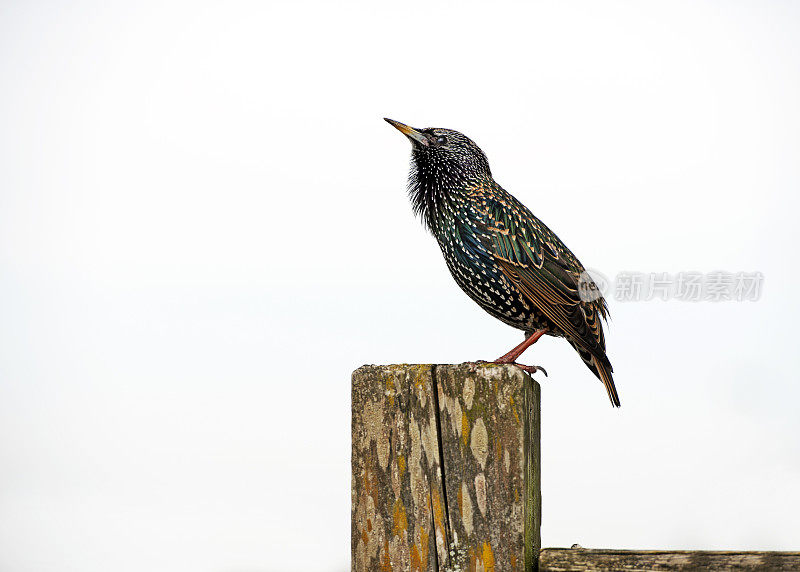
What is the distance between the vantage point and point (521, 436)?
96.0 inches

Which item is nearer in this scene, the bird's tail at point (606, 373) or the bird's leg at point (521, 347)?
the bird's leg at point (521, 347)

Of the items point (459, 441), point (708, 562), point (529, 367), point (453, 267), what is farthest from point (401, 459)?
point (453, 267)

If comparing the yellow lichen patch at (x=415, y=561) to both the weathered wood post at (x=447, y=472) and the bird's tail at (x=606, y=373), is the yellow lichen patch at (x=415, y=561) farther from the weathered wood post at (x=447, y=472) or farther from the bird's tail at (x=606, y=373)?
the bird's tail at (x=606, y=373)

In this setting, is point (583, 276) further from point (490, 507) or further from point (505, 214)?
point (490, 507)

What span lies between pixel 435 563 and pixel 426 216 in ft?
7.97

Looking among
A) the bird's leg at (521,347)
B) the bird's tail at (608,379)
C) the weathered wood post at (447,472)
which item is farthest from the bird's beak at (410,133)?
the weathered wood post at (447,472)

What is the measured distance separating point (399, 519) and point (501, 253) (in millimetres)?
2049

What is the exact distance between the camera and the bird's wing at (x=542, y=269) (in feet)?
14.0

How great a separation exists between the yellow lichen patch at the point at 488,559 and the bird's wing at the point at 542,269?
2.03m

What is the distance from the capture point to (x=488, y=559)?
2.40 metres

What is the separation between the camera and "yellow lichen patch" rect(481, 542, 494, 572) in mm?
2393

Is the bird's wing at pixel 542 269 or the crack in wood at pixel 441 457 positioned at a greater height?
the bird's wing at pixel 542 269

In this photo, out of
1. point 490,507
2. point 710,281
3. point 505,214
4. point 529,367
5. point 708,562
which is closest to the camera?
point 708,562

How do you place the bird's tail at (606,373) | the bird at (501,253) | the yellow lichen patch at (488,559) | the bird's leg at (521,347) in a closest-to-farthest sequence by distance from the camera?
1. the yellow lichen patch at (488,559)
2. the bird's leg at (521,347)
3. the bird at (501,253)
4. the bird's tail at (606,373)
